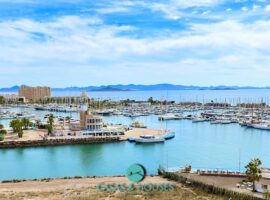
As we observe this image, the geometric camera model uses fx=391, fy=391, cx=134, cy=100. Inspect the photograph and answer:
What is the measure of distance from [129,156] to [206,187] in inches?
637

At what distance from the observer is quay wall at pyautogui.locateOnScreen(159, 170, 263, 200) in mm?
19966

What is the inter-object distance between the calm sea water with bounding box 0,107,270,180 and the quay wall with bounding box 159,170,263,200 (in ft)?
16.3

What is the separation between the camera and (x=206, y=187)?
22.1m

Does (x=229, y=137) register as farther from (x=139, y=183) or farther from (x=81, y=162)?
(x=139, y=183)

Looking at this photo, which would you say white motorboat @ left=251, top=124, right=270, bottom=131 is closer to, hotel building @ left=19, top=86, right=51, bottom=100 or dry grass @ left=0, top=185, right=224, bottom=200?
dry grass @ left=0, top=185, right=224, bottom=200

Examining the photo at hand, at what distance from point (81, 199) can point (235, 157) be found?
20.1m

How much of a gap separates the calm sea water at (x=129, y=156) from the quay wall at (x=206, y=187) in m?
4.96

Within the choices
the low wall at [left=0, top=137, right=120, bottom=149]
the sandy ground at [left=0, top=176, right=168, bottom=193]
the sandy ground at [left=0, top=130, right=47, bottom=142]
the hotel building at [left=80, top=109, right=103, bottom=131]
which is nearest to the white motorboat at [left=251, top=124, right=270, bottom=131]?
the low wall at [left=0, top=137, right=120, bottom=149]

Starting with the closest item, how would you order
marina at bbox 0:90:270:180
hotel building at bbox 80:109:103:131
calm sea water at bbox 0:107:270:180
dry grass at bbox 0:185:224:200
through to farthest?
dry grass at bbox 0:185:224:200
calm sea water at bbox 0:107:270:180
marina at bbox 0:90:270:180
hotel building at bbox 80:109:103:131

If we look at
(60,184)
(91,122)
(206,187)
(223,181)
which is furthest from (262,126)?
(60,184)

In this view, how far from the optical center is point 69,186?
2330cm

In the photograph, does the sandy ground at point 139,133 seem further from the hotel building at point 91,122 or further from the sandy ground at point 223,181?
the sandy ground at point 223,181

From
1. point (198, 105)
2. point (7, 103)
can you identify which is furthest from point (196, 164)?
point (7, 103)

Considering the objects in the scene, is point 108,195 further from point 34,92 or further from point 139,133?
point 34,92
